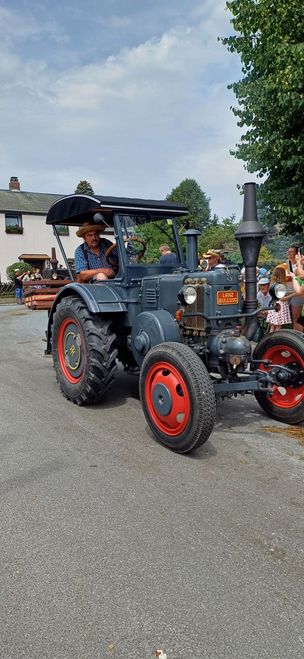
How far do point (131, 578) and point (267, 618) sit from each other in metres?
0.64

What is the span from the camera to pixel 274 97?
7797 mm

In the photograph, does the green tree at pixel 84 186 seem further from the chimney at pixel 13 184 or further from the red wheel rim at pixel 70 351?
the red wheel rim at pixel 70 351

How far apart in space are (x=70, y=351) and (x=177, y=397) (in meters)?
1.96

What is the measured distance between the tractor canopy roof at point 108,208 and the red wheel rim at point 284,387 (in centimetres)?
190

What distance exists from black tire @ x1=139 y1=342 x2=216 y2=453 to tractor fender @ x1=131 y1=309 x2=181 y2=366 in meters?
0.44

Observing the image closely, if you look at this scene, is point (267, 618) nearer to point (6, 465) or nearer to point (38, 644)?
point (38, 644)

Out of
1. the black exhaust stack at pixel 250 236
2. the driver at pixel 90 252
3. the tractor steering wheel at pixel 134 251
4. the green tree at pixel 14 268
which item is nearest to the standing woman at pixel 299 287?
the tractor steering wheel at pixel 134 251

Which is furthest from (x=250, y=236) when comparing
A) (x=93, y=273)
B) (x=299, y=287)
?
(x=299, y=287)

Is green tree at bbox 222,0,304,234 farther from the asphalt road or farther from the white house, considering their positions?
the white house

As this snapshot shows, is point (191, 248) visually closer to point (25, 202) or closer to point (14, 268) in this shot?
point (14, 268)

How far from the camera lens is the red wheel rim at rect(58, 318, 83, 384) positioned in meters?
5.12

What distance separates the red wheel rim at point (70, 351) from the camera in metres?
5.12

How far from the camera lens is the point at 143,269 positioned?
513cm

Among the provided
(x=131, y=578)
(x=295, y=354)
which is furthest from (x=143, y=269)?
(x=131, y=578)
